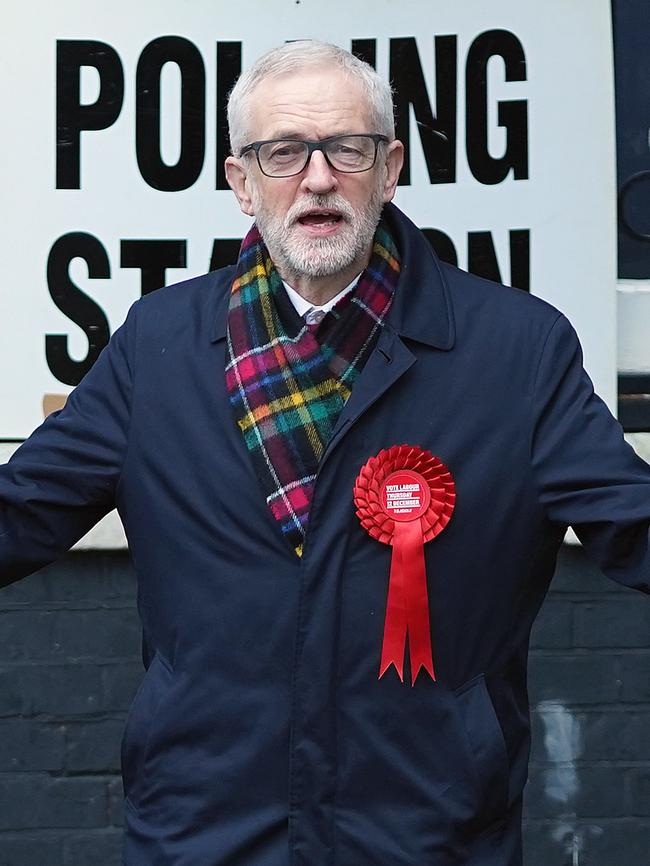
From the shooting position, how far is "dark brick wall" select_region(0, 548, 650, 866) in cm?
397

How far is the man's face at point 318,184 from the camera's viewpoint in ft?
7.93

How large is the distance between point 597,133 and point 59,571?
169 cm

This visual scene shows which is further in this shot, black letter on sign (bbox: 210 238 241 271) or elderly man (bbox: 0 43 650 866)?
black letter on sign (bbox: 210 238 241 271)

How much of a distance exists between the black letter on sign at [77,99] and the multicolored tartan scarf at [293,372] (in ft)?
4.94

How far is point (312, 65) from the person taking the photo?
8.06 ft

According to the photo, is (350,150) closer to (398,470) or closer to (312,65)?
(312,65)

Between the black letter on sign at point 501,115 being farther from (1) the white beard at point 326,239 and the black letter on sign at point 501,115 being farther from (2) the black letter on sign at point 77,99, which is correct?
(1) the white beard at point 326,239

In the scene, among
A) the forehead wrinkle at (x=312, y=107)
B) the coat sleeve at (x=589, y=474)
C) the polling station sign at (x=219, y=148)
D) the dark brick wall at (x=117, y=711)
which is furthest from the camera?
the dark brick wall at (x=117, y=711)

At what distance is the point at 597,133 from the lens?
3883 millimetres

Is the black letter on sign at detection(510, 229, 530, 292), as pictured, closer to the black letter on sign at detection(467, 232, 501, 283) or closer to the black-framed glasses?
the black letter on sign at detection(467, 232, 501, 283)

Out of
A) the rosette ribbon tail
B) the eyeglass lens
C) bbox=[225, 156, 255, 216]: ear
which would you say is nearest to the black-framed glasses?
the eyeglass lens

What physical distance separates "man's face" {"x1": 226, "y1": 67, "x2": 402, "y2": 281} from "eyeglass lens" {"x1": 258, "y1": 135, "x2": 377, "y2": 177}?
1cm

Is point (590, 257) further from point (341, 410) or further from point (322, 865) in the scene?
point (322, 865)

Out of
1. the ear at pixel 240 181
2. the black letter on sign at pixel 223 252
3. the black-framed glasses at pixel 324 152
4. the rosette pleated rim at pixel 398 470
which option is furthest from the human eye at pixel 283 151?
the black letter on sign at pixel 223 252
